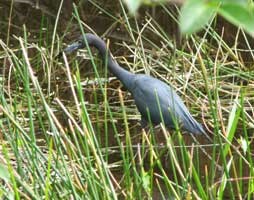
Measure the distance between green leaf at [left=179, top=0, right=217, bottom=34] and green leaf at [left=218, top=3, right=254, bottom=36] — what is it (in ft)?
0.04

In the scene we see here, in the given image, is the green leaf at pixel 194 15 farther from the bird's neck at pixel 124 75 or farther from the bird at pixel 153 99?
the bird's neck at pixel 124 75

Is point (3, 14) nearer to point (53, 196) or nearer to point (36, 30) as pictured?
point (36, 30)

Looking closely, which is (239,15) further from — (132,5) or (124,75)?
(124,75)

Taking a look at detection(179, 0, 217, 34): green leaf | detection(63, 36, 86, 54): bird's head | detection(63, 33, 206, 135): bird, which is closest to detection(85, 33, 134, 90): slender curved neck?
detection(63, 33, 206, 135): bird

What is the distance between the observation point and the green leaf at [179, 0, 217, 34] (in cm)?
52

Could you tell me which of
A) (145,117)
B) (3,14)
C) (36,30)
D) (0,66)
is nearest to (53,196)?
(145,117)

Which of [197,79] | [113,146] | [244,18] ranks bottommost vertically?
[113,146]

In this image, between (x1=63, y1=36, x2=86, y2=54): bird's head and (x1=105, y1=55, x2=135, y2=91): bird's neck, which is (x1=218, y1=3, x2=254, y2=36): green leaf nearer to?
(x1=105, y1=55, x2=135, y2=91): bird's neck

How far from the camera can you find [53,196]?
81.5 inches

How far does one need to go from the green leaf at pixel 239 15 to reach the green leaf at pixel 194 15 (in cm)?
1

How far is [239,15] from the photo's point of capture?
0.53 metres

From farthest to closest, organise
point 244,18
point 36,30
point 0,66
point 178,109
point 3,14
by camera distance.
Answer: point 3,14 < point 36,30 < point 0,66 < point 178,109 < point 244,18

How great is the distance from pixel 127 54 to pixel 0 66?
1023 millimetres

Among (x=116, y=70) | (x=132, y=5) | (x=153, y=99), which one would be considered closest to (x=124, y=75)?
(x=116, y=70)
